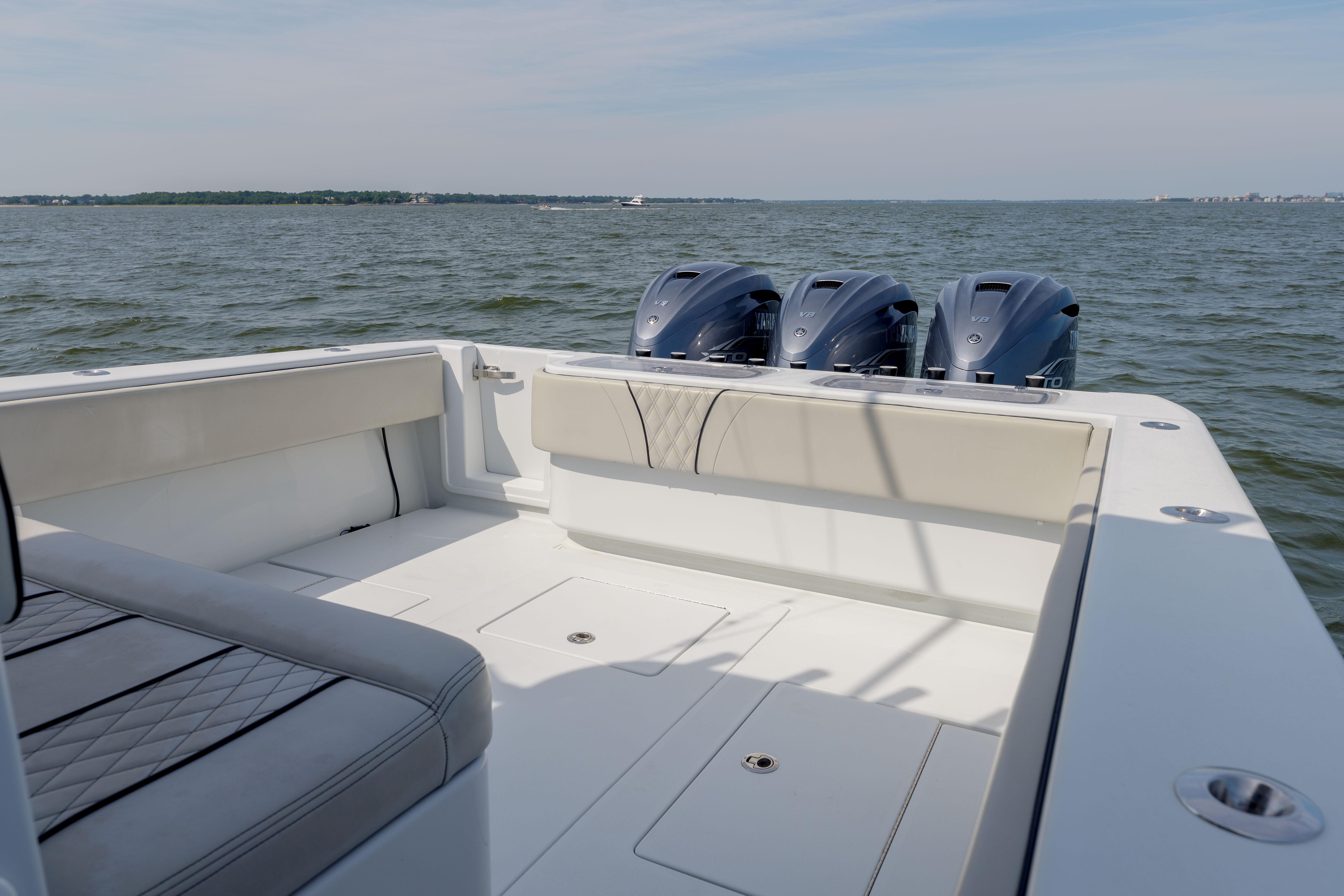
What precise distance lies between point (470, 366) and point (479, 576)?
642 mm

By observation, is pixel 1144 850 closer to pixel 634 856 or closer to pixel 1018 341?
pixel 634 856

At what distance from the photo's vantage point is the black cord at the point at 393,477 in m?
2.40

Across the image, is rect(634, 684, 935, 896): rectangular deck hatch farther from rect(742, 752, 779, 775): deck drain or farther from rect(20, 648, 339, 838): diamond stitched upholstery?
rect(20, 648, 339, 838): diamond stitched upholstery

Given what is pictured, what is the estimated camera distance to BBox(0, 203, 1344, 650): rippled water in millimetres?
6012

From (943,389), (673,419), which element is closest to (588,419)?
(673,419)

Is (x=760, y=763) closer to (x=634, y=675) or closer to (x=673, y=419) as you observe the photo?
(x=634, y=675)

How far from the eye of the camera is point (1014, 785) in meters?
0.52

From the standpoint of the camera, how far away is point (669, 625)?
72.2 inches

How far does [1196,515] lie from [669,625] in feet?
3.58

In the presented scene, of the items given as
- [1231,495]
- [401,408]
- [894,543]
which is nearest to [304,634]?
[1231,495]

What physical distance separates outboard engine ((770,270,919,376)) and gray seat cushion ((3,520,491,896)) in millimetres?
1562

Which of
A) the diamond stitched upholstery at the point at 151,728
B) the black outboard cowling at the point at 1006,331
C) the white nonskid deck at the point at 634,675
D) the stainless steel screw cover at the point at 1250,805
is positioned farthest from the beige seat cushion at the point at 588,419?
the stainless steel screw cover at the point at 1250,805

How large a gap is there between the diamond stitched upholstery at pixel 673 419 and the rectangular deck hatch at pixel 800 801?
596mm

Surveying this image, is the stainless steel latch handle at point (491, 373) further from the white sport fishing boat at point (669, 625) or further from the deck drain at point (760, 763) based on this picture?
the deck drain at point (760, 763)
